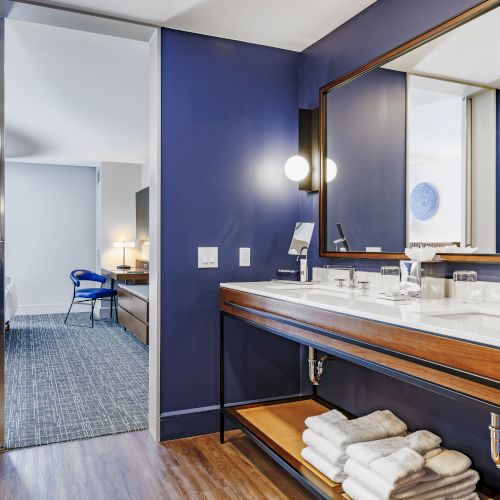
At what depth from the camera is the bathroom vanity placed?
3.64 ft

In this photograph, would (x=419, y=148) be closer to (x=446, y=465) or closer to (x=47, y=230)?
(x=446, y=465)

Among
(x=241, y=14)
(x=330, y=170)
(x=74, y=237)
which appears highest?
(x=241, y=14)

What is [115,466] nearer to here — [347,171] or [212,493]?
[212,493]

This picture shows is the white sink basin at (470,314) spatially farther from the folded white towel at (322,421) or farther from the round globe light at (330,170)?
the round globe light at (330,170)

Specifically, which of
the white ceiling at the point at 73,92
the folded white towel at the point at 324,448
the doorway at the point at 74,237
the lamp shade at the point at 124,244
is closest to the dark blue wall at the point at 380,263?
the folded white towel at the point at 324,448

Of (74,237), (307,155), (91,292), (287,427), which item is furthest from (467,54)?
(74,237)

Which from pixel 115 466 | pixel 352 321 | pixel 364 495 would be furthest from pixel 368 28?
pixel 115 466

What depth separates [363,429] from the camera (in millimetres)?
1857

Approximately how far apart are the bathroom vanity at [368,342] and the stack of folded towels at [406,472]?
4.9 inches

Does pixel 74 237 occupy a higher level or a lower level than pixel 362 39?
lower

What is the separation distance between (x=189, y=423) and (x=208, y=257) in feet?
2.90

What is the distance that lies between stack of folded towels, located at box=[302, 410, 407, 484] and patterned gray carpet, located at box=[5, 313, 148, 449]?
4.03ft

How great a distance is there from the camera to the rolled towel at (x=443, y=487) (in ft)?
4.99

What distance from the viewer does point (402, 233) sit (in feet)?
6.85
